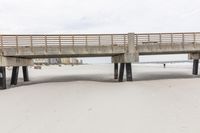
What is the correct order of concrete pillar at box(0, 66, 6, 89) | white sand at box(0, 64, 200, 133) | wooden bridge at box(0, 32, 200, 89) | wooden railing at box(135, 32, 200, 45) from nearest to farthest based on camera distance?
white sand at box(0, 64, 200, 133) < concrete pillar at box(0, 66, 6, 89) < wooden bridge at box(0, 32, 200, 89) < wooden railing at box(135, 32, 200, 45)

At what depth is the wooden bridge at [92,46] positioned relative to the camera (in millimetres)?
23188

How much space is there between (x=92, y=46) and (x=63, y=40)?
231 cm

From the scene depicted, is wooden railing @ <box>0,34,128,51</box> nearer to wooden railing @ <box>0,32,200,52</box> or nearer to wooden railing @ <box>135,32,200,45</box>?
wooden railing @ <box>0,32,200,52</box>

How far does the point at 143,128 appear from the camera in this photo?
916 cm

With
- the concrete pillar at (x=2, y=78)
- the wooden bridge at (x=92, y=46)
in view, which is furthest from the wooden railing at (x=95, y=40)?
the concrete pillar at (x=2, y=78)

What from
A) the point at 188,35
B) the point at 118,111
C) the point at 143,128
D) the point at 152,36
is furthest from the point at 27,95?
the point at 188,35

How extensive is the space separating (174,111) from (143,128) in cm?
262

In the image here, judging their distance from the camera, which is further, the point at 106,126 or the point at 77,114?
the point at 77,114

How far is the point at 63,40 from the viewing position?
2427 centimetres

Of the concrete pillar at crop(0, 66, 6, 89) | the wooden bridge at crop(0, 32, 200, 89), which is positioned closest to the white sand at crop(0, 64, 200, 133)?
the concrete pillar at crop(0, 66, 6, 89)

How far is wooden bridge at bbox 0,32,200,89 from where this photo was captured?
913 inches

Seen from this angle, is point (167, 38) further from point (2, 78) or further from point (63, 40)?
point (2, 78)

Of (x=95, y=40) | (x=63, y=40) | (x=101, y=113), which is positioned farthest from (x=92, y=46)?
(x=101, y=113)

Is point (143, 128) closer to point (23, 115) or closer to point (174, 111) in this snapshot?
point (174, 111)
